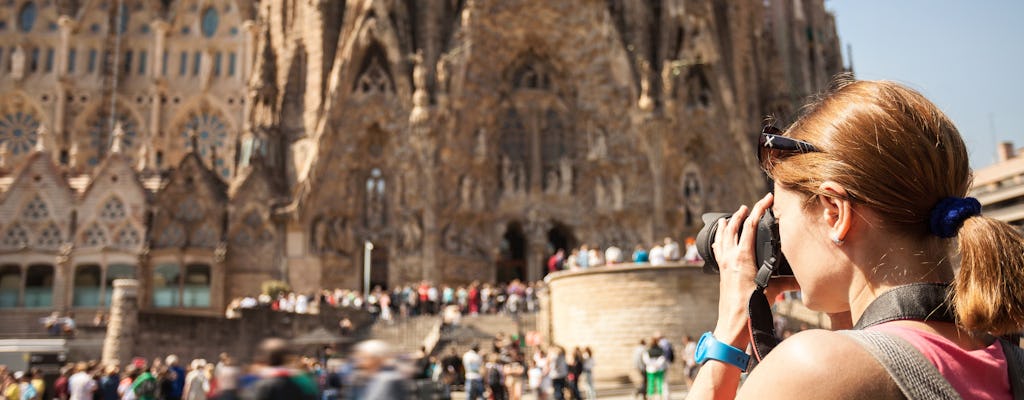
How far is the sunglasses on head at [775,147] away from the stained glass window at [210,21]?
36.8m

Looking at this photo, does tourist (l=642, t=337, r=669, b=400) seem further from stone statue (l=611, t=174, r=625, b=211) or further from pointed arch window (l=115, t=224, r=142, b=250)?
pointed arch window (l=115, t=224, r=142, b=250)

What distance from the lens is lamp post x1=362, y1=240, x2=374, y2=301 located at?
28625 millimetres

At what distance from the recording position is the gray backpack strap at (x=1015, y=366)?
1366mm

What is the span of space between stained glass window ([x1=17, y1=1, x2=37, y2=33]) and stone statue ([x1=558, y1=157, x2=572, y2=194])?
2050 cm

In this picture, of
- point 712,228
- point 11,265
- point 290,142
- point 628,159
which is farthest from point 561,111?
point 712,228

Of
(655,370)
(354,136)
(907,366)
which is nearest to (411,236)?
(354,136)

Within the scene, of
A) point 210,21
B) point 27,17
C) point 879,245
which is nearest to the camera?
point 879,245

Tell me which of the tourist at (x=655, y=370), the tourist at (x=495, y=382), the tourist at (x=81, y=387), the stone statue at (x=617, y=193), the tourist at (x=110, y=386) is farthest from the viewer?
the stone statue at (x=617, y=193)

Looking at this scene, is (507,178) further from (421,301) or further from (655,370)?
Result: (655,370)

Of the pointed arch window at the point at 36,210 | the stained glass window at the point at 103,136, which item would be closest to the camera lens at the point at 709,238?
the pointed arch window at the point at 36,210

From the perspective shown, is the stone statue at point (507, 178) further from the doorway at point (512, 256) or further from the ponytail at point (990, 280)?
the ponytail at point (990, 280)

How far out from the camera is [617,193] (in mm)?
31891

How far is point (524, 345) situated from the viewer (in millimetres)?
22281

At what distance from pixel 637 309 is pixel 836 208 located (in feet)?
59.7
